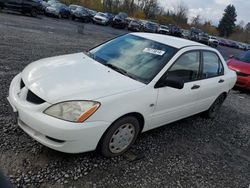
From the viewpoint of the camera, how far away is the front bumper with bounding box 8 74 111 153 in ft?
9.15

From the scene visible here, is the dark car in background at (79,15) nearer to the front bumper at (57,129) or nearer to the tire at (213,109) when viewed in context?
the tire at (213,109)

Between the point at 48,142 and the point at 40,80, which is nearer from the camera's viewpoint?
the point at 48,142

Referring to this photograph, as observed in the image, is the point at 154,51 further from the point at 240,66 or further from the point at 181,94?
the point at 240,66

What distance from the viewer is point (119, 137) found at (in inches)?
132

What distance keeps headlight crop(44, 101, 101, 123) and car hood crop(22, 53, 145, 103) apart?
0.23 feet

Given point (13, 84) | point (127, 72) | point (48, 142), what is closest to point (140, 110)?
point (127, 72)

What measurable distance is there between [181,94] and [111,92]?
142 centimetres

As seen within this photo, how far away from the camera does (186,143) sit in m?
4.29

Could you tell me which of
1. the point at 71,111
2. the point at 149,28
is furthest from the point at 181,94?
the point at 149,28

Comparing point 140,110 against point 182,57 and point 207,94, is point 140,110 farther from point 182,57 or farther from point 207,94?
point 207,94

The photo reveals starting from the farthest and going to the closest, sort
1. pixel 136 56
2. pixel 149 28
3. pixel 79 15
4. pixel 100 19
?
1. pixel 149 28
2. pixel 100 19
3. pixel 79 15
4. pixel 136 56

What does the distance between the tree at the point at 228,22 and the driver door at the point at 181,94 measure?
291ft

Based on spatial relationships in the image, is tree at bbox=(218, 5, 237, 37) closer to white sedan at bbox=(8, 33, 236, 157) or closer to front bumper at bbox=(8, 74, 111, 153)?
white sedan at bbox=(8, 33, 236, 157)

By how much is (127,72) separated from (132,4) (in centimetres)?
7701
